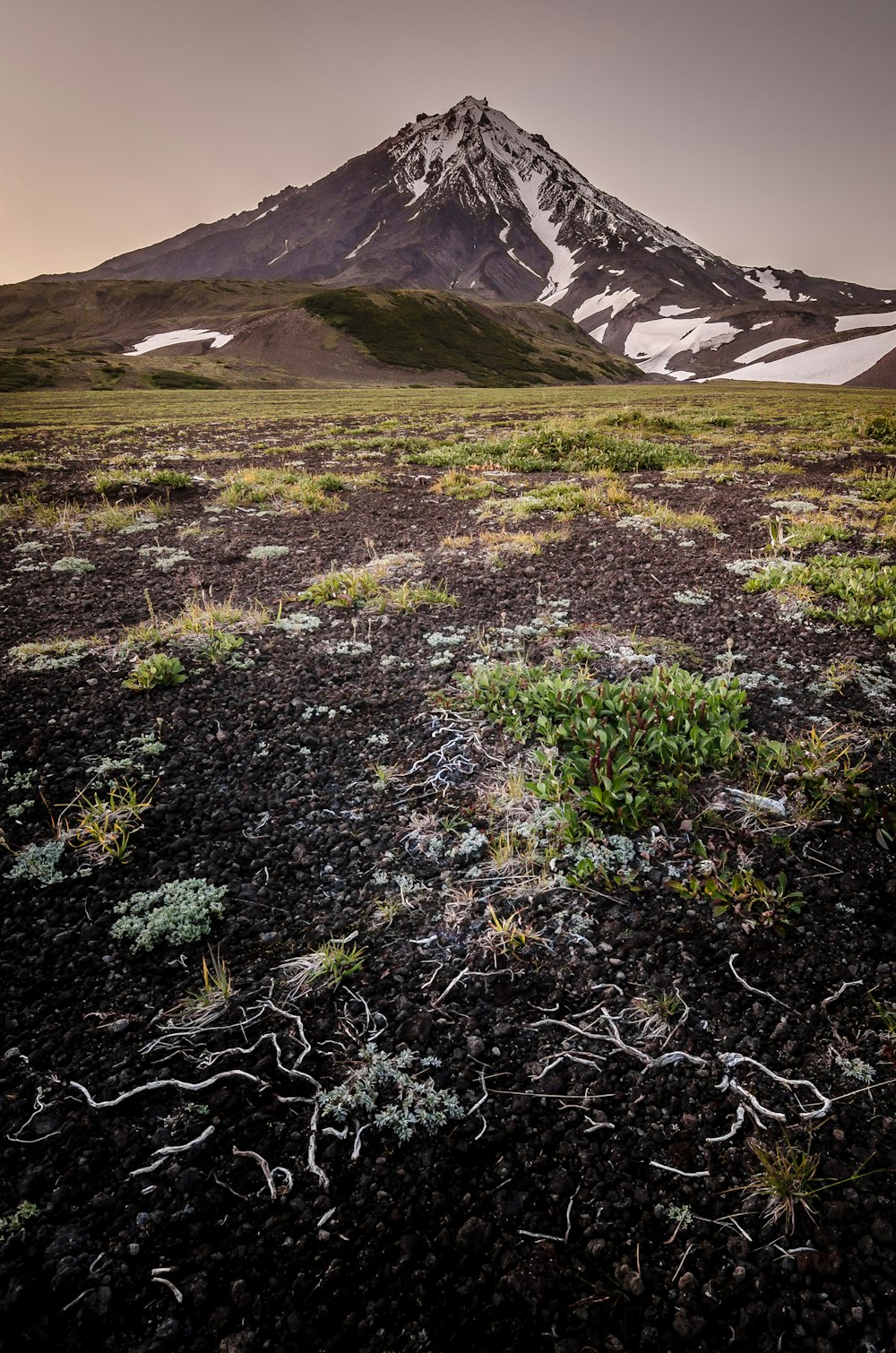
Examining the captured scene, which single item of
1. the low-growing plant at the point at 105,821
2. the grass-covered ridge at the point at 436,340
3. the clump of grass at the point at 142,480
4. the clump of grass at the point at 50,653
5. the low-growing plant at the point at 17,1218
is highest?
the grass-covered ridge at the point at 436,340

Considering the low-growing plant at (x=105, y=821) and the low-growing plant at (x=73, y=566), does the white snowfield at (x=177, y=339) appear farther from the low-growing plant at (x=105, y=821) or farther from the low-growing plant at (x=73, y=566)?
the low-growing plant at (x=105, y=821)

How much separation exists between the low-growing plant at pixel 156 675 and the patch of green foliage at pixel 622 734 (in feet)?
10.5

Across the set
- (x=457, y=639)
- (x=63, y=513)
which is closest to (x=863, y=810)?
(x=457, y=639)

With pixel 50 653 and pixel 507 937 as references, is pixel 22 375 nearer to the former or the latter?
pixel 50 653

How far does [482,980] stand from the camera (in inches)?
133

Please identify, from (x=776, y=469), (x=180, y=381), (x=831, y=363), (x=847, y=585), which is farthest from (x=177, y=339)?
(x=847, y=585)

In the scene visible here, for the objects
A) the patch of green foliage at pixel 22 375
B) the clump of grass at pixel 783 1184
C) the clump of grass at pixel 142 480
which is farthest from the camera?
the patch of green foliage at pixel 22 375

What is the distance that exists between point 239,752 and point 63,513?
37.4 feet

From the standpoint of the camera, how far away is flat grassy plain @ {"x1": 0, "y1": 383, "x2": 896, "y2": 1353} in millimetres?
2205

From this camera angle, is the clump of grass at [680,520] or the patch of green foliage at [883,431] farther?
the patch of green foliage at [883,431]

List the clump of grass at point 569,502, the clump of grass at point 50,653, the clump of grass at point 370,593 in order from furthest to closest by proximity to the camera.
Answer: the clump of grass at point 569,502
the clump of grass at point 370,593
the clump of grass at point 50,653

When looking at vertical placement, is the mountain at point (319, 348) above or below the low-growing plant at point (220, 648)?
above

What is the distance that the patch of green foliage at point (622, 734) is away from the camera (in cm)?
431

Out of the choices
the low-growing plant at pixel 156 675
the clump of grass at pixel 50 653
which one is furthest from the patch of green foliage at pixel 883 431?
the clump of grass at pixel 50 653
